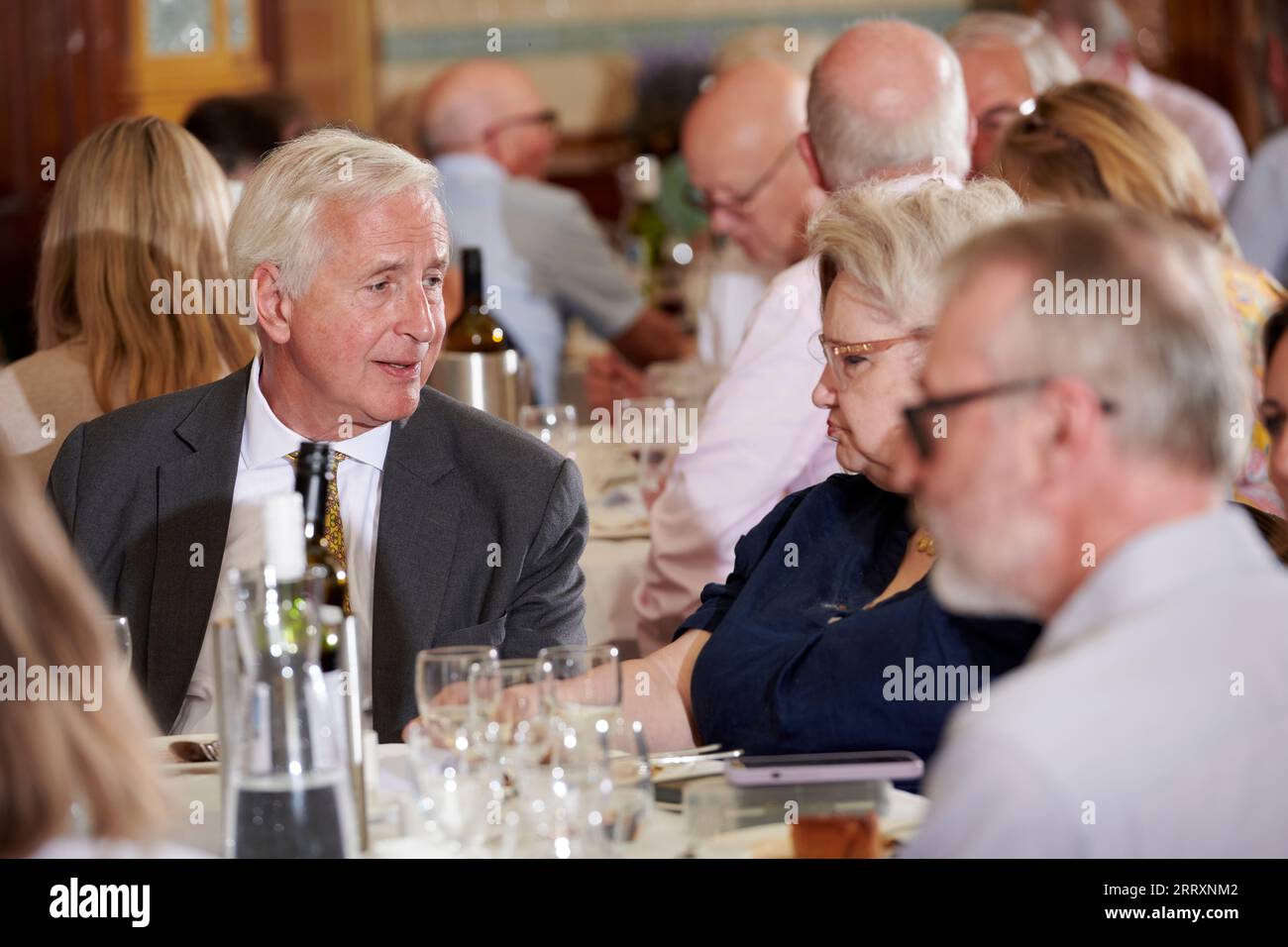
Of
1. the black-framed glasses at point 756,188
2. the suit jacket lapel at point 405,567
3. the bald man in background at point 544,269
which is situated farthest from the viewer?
the bald man in background at point 544,269

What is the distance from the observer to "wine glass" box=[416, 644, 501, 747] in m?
1.73

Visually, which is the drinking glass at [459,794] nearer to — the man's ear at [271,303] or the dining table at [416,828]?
the dining table at [416,828]

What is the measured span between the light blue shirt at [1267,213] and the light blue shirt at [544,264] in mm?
2131

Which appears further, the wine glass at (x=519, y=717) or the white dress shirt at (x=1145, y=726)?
the wine glass at (x=519, y=717)

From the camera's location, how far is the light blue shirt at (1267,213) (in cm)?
565

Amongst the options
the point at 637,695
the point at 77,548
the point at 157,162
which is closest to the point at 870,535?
the point at 637,695

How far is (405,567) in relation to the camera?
247 cm

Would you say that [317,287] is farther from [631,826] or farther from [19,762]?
[19,762]

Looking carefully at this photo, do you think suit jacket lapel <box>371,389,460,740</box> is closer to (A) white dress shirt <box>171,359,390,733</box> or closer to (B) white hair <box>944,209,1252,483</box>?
(A) white dress shirt <box>171,359,390,733</box>

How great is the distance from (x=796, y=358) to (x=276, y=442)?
1.15 m

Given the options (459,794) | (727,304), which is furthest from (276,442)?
(727,304)

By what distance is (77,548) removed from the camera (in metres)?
2.53

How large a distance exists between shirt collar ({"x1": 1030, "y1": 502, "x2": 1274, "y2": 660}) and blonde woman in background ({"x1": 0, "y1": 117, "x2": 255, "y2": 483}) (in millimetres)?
2207

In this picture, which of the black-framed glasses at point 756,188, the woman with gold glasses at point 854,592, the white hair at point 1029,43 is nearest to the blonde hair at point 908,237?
the woman with gold glasses at point 854,592
